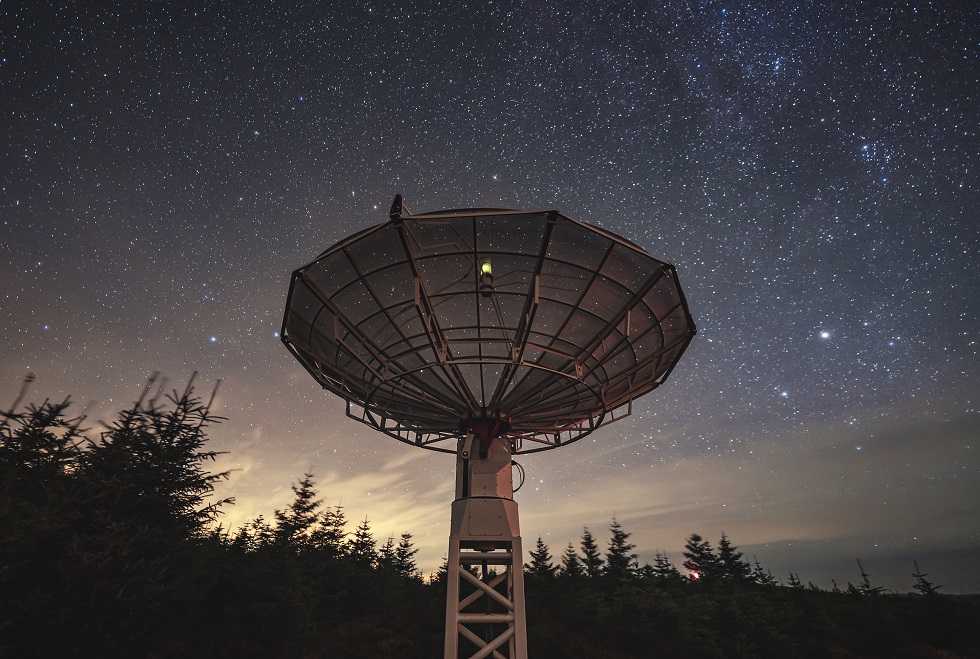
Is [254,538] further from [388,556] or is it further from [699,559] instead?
[699,559]

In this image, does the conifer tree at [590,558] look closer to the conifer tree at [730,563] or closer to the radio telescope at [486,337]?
the conifer tree at [730,563]

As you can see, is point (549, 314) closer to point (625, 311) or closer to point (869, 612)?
point (625, 311)

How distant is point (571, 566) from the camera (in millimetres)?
42719

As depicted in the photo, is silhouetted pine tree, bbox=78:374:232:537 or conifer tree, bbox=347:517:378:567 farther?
conifer tree, bbox=347:517:378:567

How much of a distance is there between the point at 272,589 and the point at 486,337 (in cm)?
1775

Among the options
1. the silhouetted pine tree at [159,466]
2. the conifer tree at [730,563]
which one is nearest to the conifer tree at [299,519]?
the silhouetted pine tree at [159,466]

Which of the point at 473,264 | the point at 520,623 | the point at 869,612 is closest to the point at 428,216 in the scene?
the point at 473,264

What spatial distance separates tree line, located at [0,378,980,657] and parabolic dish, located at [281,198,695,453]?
6049mm

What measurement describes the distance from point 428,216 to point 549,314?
12.9 ft

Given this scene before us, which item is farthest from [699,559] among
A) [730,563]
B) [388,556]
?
[388,556]

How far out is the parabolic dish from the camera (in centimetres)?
971

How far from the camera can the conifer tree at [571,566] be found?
41469 mm

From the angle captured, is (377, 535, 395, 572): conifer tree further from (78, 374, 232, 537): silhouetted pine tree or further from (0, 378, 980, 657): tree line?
(78, 374, 232, 537): silhouetted pine tree

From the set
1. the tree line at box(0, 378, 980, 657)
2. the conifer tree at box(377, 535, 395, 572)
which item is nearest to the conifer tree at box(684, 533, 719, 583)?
the tree line at box(0, 378, 980, 657)
